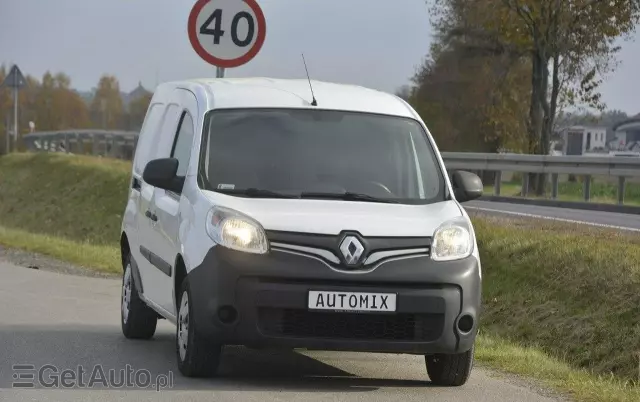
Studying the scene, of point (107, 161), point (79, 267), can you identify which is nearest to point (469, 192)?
point (79, 267)

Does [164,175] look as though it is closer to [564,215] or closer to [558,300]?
[558,300]

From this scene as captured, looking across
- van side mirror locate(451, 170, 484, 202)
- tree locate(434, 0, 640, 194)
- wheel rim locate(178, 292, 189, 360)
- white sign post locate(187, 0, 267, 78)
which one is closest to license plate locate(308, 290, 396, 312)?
wheel rim locate(178, 292, 189, 360)

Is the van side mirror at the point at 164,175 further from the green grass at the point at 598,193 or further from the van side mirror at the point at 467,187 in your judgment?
the green grass at the point at 598,193

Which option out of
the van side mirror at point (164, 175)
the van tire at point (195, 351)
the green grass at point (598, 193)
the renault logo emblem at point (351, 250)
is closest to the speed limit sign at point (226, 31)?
the van side mirror at point (164, 175)

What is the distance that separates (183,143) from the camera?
980cm

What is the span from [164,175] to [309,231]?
133 cm

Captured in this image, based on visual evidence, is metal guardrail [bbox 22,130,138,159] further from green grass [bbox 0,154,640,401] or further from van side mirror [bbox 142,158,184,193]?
van side mirror [bbox 142,158,184,193]

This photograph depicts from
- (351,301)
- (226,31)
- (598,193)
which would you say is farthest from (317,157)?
(598,193)

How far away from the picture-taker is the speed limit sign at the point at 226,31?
→ 47.7ft

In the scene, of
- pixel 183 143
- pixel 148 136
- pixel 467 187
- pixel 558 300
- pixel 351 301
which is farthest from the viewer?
pixel 558 300

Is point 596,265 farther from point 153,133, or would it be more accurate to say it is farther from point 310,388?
point 310,388

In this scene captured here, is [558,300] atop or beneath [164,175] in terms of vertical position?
beneath

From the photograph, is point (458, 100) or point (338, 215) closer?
point (338, 215)

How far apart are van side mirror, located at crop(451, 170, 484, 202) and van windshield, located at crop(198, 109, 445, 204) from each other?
0.17 meters
